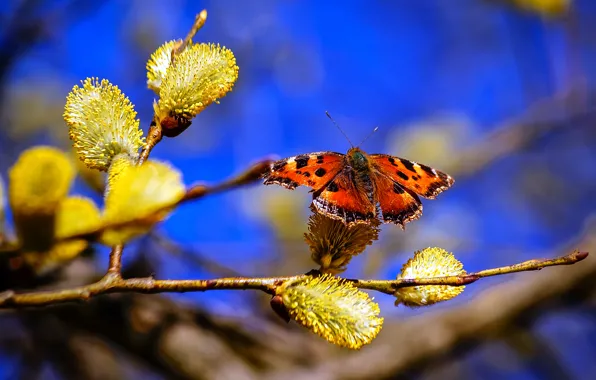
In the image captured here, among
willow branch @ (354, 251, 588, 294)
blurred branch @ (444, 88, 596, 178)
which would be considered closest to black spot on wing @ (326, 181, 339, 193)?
willow branch @ (354, 251, 588, 294)

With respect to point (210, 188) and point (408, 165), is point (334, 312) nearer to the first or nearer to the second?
point (210, 188)

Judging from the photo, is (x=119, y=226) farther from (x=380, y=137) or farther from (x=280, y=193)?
(x=380, y=137)

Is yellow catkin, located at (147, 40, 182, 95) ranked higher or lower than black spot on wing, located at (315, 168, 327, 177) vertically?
lower

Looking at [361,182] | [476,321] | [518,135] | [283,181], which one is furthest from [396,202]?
[518,135]

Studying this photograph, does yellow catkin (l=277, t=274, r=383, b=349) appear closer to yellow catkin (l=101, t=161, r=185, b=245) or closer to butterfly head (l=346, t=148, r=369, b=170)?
yellow catkin (l=101, t=161, r=185, b=245)

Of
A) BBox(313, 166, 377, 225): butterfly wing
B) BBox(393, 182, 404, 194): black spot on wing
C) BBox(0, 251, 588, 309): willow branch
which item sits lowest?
BBox(0, 251, 588, 309): willow branch

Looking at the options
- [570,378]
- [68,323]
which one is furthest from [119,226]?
[570,378]

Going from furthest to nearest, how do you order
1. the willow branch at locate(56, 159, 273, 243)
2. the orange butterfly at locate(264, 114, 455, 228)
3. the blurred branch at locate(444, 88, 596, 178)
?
the blurred branch at locate(444, 88, 596, 178) < the orange butterfly at locate(264, 114, 455, 228) < the willow branch at locate(56, 159, 273, 243)
